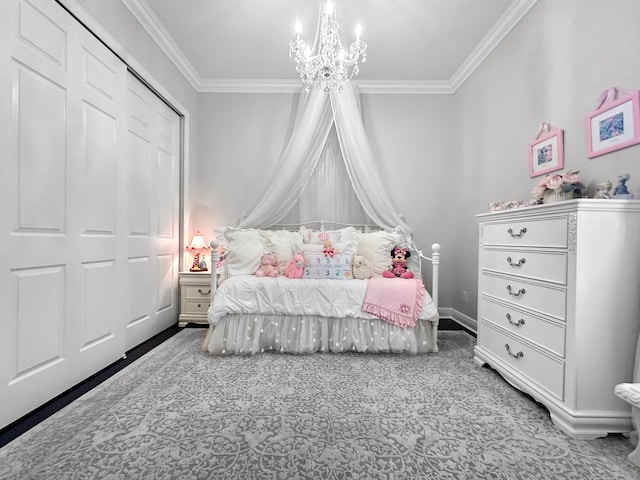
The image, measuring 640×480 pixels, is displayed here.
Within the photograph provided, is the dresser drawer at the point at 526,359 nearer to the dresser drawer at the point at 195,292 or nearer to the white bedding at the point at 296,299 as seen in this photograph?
the white bedding at the point at 296,299

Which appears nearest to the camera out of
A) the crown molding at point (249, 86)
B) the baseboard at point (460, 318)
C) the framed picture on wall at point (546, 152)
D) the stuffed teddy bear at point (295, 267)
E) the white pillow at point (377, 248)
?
the framed picture on wall at point (546, 152)

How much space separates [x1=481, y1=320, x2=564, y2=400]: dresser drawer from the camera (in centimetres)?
149

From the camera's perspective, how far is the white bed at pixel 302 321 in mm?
2395

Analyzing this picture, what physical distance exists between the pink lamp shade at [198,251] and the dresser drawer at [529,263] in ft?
9.10

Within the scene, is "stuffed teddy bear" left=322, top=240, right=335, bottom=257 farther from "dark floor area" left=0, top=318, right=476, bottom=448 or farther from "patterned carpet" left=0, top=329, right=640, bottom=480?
"dark floor area" left=0, top=318, right=476, bottom=448

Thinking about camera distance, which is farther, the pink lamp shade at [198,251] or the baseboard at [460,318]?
the pink lamp shade at [198,251]

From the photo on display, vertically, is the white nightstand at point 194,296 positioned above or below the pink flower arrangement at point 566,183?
below

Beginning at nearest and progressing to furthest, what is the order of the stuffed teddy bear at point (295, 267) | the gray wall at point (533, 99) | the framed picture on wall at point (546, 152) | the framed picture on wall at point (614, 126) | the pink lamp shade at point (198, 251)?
the framed picture on wall at point (614, 126)
the gray wall at point (533, 99)
the framed picture on wall at point (546, 152)
the stuffed teddy bear at point (295, 267)
the pink lamp shade at point (198, 251)

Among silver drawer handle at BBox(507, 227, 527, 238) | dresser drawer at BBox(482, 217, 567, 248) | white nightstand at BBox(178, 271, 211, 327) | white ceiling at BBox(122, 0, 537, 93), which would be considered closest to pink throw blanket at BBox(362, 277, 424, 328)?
dresser drawer at BBox(482, 217, 567, 248)

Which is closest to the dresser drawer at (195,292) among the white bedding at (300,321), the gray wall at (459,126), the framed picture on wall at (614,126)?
the gray wall at (459,126)

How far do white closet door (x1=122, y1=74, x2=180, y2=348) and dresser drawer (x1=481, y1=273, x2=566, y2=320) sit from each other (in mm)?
2788

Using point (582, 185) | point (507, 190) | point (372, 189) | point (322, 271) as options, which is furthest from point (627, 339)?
point (372, 189)

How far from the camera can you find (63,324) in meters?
1.78

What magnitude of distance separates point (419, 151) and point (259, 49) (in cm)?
207
